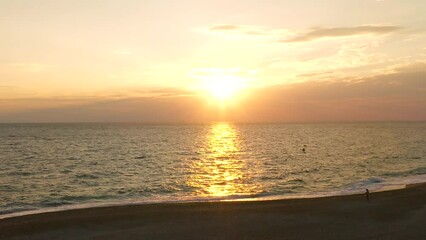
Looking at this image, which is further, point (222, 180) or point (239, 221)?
point (222, 180)

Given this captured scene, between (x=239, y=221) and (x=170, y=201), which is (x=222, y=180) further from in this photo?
(x=239, y=221)

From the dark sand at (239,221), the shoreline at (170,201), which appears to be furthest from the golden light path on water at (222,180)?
the dark sand at (239,221)

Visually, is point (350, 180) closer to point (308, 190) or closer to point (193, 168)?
point (308, 190)

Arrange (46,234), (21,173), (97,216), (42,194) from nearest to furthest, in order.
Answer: (46,234)
(97,216)
(42,194)
(21,173)

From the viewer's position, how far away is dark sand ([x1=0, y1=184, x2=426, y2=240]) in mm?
19281

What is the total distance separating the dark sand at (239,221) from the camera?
63.3 feet

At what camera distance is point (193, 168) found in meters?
53.8

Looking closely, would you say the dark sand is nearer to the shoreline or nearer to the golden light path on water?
the shoreline

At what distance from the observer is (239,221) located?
2181 centimetres

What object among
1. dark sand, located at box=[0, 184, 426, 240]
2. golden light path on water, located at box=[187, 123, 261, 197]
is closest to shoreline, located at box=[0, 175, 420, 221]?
dark sand, located at box=[0, 184, 426, 240]

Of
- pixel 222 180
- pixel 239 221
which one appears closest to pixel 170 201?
pixel 239 221

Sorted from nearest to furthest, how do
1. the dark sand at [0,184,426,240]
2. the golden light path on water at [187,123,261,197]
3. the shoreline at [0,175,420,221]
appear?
1. the dark sand at [0,184,426,240]
2. the shoreline at [0,175,420,221]
3. the golden light path on water at [187,123,261,197]

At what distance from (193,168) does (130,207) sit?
28065 millimetres

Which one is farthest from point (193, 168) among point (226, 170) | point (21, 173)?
point (21, 173)
